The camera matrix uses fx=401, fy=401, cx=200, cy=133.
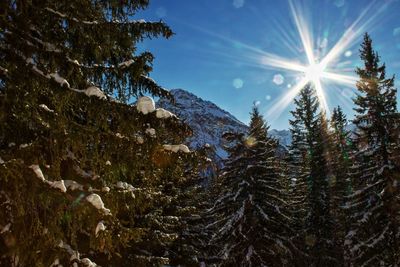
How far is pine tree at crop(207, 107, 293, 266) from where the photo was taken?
21.2 m

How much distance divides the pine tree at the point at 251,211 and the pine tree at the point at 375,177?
3979 mm

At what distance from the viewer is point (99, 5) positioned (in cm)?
721

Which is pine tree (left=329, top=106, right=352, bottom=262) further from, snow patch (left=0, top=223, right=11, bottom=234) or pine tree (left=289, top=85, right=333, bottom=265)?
snow patch (left=0, top=223, right=11, bottom=234)

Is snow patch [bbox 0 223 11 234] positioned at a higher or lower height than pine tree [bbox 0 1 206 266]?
lower

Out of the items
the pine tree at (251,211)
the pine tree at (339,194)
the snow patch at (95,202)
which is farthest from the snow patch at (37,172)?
the pine tree at (339,194)

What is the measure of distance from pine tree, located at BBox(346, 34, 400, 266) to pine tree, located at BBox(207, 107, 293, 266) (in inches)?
157

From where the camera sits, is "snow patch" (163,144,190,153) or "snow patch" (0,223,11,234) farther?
"snow patch" (163,144,190,153)

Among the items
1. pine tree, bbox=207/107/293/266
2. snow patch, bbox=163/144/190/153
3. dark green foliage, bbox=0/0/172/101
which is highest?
pine tree, bbox=207/107/293/266

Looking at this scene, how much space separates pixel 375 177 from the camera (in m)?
21.6

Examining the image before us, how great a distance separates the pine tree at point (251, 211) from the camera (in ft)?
69.4

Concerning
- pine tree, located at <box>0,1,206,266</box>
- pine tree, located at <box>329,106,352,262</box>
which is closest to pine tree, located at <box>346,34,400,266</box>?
pine tree, located at <box>329,106,352,262</box>

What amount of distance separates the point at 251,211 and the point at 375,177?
6.92 metres

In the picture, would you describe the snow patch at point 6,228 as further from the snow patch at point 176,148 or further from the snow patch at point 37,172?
the snow patch at point 176,148

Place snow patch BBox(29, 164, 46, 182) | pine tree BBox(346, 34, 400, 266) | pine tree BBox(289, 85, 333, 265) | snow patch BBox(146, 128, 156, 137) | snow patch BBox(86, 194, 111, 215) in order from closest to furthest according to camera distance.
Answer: snow patch BBox(29, 164, 46, 182)
snow patch BBox(86, 194, 111, 215)
snow patch BBox(146, 128, 156, 137)
pine tree BBox(346, 34, 400, 266)
pine tree BBox(289, 85, 333, 265)
